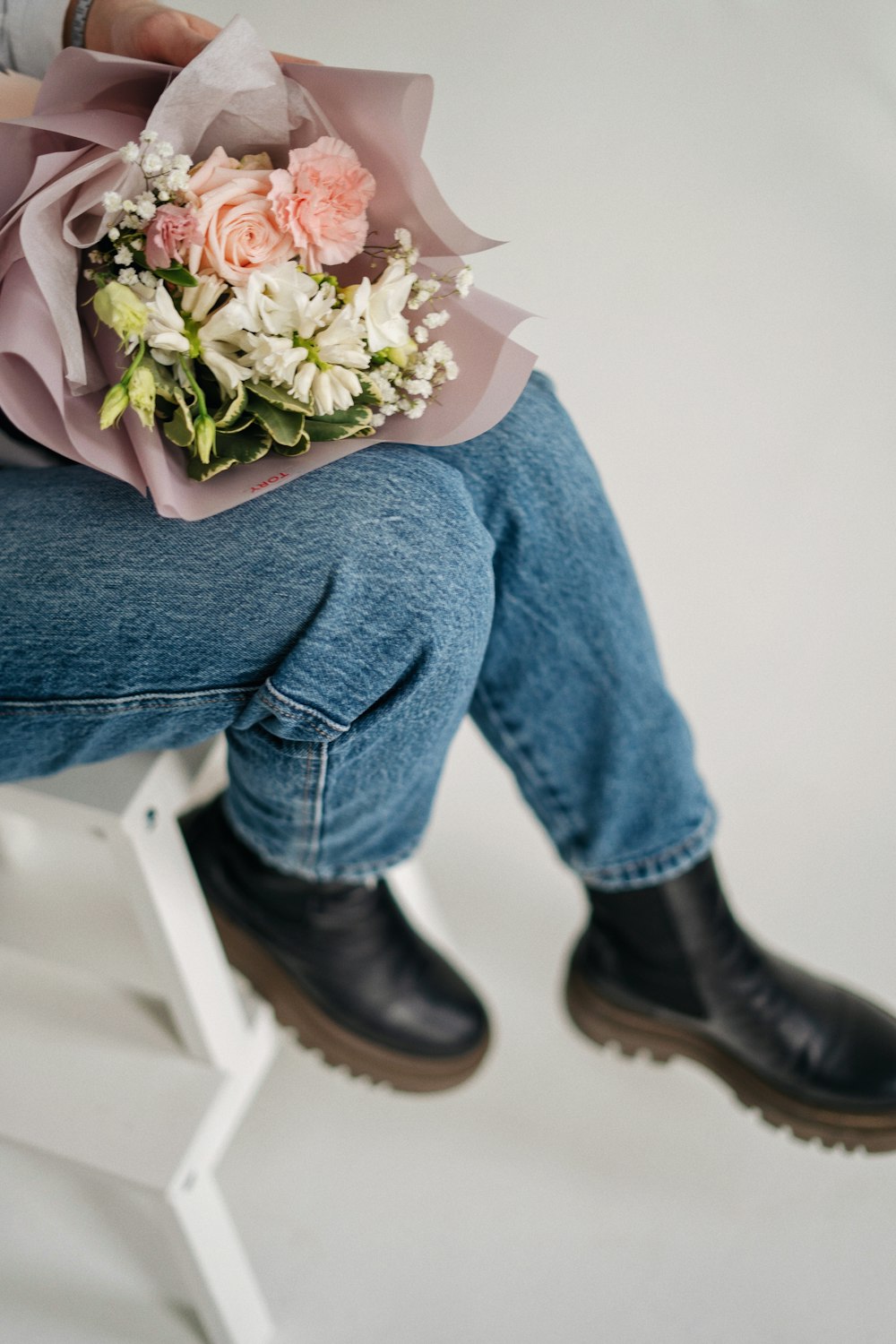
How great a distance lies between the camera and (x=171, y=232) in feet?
1.53

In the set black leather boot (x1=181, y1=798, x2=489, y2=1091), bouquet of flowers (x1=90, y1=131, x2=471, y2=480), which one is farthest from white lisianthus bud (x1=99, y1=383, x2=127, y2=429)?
black leather boot (x1=181, y1=798, x2=489, y2=1091)

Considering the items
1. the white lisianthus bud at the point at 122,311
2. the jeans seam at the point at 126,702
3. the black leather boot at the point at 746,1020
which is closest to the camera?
the white lisianthus bud at the point at 122,311

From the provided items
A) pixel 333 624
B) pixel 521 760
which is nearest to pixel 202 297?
pixel 333 624

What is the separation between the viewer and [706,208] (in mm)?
849

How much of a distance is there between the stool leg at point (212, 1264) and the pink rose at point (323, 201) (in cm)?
64

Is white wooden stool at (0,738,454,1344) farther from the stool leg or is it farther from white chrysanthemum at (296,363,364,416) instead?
white chrysanthemum at (296,363,364,416)

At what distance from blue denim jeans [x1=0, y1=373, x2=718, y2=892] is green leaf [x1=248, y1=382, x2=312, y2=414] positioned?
0.24 ft

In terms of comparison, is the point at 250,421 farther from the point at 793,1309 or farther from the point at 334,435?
the point at 793,1309

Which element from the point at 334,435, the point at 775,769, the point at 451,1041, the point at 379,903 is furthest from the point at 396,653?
the point at 775,769

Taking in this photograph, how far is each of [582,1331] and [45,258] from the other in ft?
2.83

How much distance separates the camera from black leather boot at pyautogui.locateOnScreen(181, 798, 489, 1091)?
2.64 feet

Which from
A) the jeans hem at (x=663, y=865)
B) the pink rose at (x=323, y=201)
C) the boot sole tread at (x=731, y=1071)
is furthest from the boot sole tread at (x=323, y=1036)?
the pink rose at (x=323, y=201)

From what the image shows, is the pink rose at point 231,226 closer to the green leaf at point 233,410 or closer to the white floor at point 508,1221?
the green leaf at point 233,410

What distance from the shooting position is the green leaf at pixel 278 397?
0.49 m
